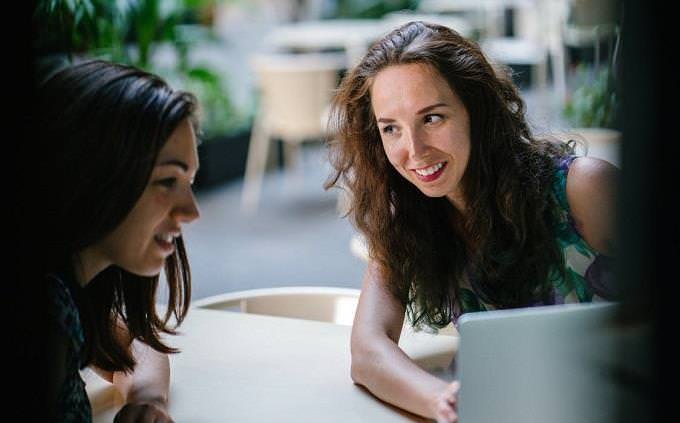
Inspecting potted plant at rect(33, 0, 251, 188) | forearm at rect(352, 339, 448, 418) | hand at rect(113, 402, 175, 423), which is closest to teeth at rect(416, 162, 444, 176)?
forearm at rect(352, 339, 448, 418)

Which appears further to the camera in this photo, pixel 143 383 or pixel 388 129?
pixel 388 129

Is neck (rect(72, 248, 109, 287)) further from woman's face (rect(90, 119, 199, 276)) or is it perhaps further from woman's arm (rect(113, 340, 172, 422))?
woman's arm (rect(113, 340, 172, 422))

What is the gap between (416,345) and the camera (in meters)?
Result: 1.36

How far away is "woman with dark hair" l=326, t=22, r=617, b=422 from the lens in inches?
50.8

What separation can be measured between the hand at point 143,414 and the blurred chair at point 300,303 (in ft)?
2.07

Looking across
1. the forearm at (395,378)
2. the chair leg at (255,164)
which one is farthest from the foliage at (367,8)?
the forearm at (395,378)

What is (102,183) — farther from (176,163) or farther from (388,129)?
(388,129)

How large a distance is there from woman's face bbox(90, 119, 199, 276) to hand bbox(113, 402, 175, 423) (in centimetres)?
22

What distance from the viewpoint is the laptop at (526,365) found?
2.32 feet

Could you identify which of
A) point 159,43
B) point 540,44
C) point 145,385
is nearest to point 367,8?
point 540,44

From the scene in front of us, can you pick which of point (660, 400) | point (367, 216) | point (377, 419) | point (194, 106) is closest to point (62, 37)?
point (367, 216)

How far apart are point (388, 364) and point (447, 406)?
0.60ft

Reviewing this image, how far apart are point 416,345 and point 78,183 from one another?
2.17 feet

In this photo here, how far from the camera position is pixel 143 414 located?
1092 mm
